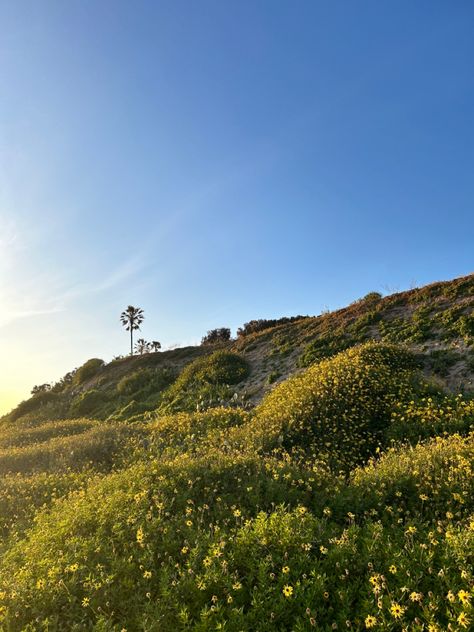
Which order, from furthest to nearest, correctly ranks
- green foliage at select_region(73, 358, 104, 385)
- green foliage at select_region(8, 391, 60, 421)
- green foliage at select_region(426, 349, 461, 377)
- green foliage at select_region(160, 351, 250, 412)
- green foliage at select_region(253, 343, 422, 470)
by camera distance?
green foliage at select_region(73, 358, 104, 385)
green foliage at select_region(8, 391, 60, 421)
green foliage at select_region(160, 351, 250, 412)
green foliage at select_region(426, 349, 461, 377)
green foliage at select_region(253, 343, 422, 470)

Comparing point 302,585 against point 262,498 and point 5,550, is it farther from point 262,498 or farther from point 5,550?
point 5,550

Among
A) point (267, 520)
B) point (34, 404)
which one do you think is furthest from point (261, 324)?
point (267, 520)

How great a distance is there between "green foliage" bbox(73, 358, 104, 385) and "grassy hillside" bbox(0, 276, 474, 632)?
29204mm

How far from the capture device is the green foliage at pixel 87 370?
151ft

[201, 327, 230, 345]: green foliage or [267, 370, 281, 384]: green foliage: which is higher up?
[201, 327, 230, 345]: green foliage

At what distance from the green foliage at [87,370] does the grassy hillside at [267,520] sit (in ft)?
95.8

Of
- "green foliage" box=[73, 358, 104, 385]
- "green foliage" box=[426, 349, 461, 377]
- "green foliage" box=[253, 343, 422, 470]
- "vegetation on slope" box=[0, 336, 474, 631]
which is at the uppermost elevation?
"green foliage" box=[73, 358, 104, 385]

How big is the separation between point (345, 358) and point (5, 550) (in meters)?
15.1

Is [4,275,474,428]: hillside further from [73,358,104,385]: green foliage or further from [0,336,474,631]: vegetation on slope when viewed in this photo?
[0,336,474,631]: vegetation on slope

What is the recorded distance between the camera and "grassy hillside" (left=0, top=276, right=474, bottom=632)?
4879 millimetres

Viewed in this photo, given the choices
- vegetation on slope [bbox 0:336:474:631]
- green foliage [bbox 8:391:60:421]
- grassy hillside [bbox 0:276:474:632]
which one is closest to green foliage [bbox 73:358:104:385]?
green foliage [bbox 8:391:60:421]

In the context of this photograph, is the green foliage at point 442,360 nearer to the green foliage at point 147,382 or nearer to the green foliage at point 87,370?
the green foliage at point 147,382

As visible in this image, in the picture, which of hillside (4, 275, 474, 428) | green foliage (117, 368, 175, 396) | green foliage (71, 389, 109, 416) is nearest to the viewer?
hillside (4, 275, 474, 428)

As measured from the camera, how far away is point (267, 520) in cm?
647
